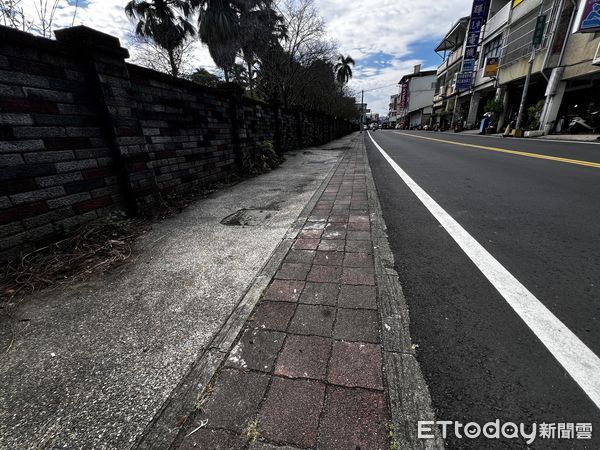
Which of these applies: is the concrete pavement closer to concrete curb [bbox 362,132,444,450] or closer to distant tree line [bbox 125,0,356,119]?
concrete curb [bbox 362,132,444,450]

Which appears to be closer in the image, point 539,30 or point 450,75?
point 539,30

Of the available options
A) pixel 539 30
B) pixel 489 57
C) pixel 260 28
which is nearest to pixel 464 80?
pixel 489 57

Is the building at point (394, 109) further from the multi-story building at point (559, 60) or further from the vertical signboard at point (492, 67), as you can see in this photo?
the multi-story building at point (559, 60)

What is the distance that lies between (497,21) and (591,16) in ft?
46.9

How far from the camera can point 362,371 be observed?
1321mm

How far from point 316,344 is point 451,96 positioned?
1739 inches

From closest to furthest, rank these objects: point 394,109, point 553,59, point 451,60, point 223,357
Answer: point 223,357 → point 553,59 → point 451,60 → point 394,109

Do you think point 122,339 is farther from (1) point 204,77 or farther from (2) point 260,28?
(1) point 204,77

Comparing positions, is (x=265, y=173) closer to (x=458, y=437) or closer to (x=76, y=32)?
(x=76, y=32)

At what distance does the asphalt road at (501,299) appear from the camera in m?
1.16

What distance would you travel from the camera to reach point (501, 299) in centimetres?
180

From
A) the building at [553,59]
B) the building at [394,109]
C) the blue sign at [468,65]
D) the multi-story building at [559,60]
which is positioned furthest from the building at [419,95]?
the multi-story building at [559,60]

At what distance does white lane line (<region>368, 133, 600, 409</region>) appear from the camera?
1.25m

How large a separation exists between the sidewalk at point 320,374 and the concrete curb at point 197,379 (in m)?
0.05
